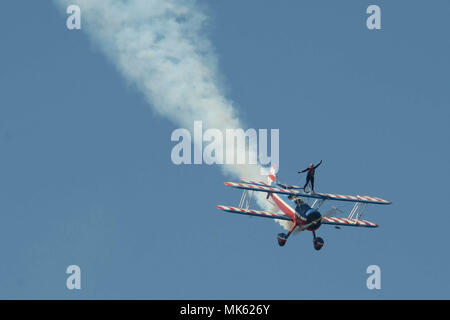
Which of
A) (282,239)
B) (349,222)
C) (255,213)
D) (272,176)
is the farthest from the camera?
(272,176)

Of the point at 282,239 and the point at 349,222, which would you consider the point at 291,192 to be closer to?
the point at 282,239

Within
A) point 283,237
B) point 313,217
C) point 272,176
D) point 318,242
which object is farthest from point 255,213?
point 272,176

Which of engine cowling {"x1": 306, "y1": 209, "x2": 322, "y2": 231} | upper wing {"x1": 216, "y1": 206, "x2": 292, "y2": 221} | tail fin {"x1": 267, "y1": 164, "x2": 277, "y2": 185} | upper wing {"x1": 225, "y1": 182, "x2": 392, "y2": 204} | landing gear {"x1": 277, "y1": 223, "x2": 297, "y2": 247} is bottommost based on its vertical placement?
landing gear {"x1": 277, "y1": 223, "x2": 297, "y2": 247}

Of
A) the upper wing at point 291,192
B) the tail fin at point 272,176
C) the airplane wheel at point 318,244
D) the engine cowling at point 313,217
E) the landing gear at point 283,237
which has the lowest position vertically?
the airplane wheel at point 318,244

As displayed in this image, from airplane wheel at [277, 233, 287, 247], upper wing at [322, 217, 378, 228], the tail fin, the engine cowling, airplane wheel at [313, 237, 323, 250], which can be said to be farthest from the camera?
the tail fin

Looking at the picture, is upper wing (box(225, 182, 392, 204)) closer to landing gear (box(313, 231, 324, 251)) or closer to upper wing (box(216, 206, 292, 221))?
upper wing (box(216, 206, 292, 221))

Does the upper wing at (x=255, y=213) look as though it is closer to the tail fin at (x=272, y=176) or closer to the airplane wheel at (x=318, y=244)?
the airplane wheel at (x=318, y=244)

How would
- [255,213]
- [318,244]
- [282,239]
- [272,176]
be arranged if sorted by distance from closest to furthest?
[318,244] < [255,213] < [282,239] < [272,176]

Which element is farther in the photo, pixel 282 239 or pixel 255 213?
pixel 282 239
